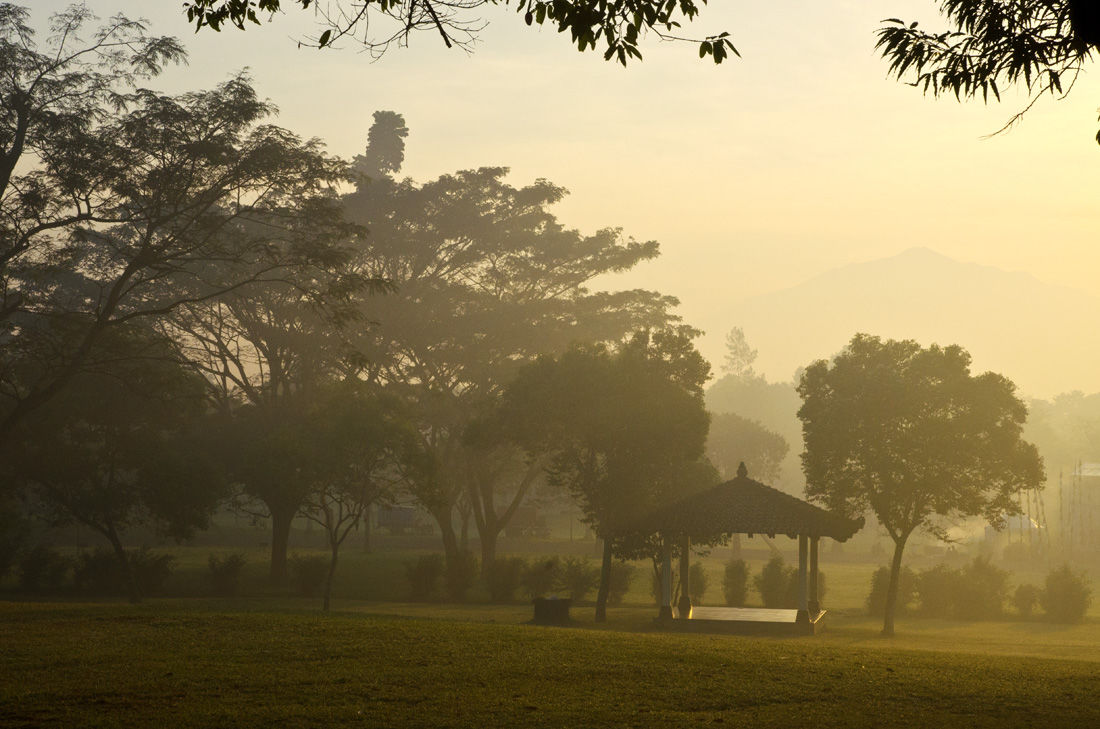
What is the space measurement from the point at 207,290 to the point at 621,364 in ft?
56.5

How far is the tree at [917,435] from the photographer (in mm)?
35750

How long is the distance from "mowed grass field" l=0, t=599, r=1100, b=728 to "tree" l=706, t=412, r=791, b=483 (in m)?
62.3

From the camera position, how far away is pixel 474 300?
47.2m

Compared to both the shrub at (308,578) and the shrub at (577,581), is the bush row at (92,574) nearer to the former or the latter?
the shrub at (308,578)

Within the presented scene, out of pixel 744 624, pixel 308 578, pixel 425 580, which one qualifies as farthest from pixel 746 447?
pixel 744 624

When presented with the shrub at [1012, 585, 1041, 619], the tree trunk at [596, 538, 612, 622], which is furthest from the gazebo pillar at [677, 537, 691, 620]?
the shrub at [1012, 585, 1041, 619]

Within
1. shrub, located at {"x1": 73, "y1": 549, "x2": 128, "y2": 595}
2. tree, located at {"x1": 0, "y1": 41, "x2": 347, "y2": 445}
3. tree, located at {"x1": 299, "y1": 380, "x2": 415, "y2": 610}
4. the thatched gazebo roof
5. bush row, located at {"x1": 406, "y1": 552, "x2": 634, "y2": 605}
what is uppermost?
tree, located at {"x1": 0, "y1": 41, "x2": 347, "y2": 445}

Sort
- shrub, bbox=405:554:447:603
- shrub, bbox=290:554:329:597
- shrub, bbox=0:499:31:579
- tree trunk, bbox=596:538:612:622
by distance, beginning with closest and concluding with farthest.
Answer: tree trunk, bbox=596:538:612:622 → shrub, bbox=0:499:31:579 → shrub, bbox=290:554:329:597 → shrub, bbox=405:554:447:603

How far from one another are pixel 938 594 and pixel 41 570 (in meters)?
31.4

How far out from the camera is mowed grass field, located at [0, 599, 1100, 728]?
1212 centimetres

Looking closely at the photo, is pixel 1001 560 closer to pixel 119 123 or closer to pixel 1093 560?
pixel 1093 560

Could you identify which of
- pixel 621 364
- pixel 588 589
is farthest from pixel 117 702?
pixel 588 589

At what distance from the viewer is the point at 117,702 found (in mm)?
12469

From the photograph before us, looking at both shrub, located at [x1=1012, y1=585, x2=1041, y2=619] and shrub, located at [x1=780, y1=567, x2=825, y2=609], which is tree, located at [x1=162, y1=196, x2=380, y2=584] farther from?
shrub, located at [x1=1012, y1=585, x2=1041, y2=619]
